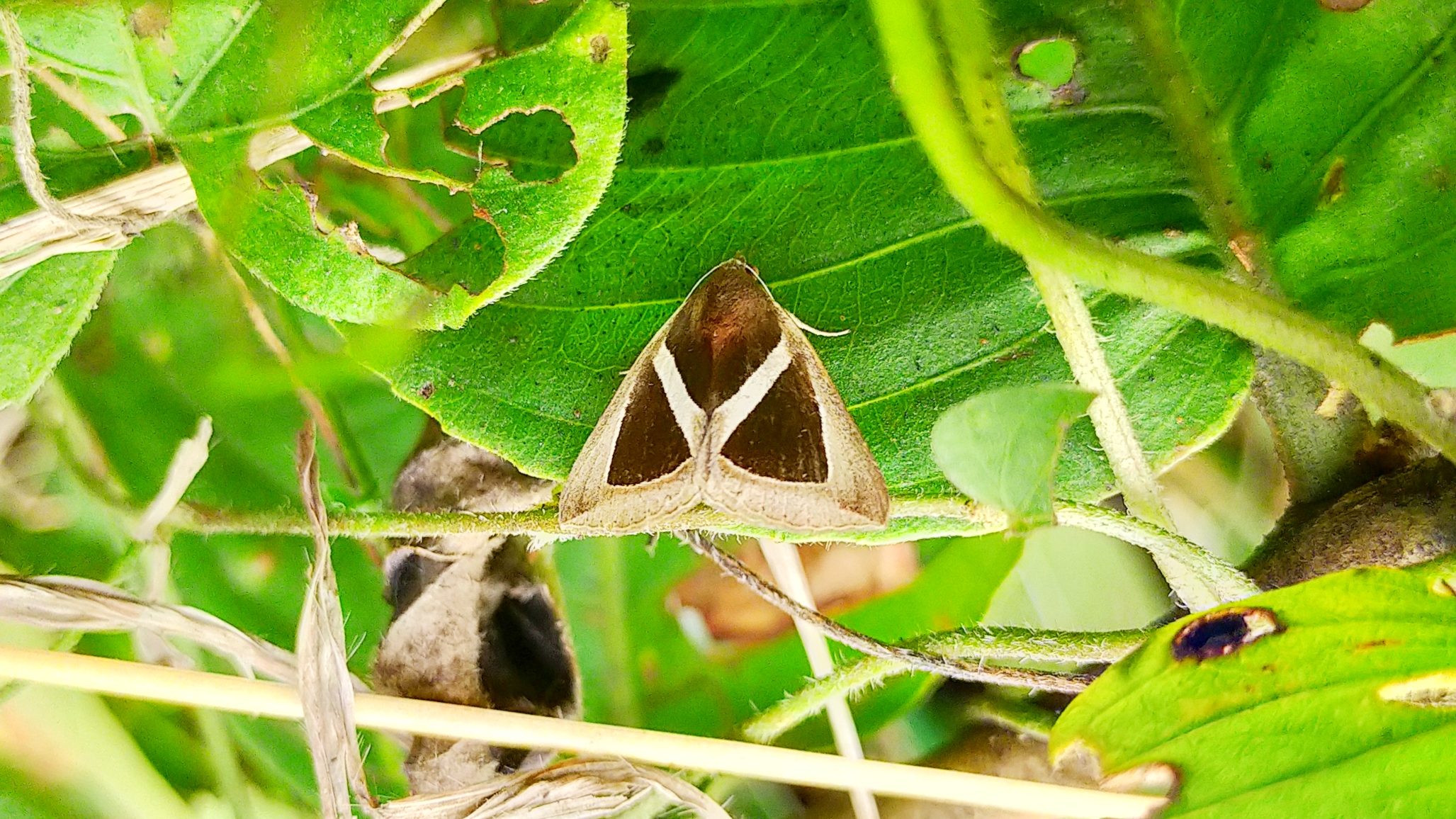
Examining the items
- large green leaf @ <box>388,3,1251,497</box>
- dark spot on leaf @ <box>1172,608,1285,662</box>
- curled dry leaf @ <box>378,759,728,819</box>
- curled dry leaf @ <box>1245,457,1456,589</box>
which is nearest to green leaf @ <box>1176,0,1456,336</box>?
large green leaf @ <box>388,3,1251,497</box>

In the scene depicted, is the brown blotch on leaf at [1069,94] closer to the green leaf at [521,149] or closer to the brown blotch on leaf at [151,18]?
the green leaf at [521,149]

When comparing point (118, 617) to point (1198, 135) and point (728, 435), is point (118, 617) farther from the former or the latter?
point (1198, 135)

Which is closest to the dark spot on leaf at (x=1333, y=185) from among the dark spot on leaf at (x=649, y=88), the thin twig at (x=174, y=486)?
the dark spot on leaf at (x=649, y=88)

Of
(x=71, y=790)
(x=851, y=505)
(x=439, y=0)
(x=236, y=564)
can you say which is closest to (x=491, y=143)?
(x=439, y=0)

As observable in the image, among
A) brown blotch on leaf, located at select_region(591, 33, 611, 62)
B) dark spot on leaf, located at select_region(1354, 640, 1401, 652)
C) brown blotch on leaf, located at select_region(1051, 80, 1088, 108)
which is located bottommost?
dark spot on leaf, located at select_region(1354, 640, 1401, 652)

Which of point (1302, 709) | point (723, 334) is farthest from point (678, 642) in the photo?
point (1302, 709)

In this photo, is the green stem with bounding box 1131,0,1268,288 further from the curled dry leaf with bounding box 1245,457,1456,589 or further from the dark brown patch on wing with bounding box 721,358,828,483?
the dark brown patch on wing with bounding box 721,358,828,483
